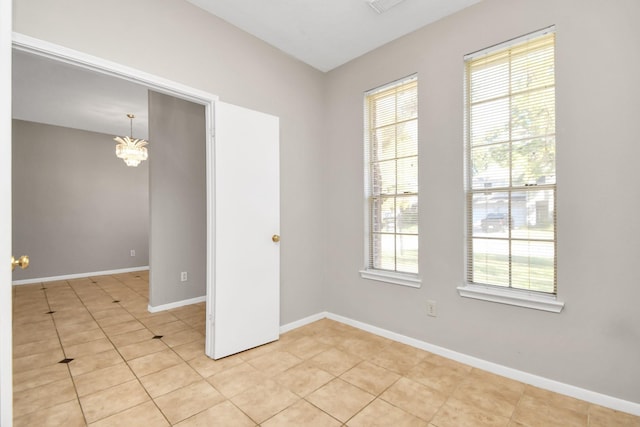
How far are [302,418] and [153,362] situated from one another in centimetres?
145

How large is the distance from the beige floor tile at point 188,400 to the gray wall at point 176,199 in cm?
210

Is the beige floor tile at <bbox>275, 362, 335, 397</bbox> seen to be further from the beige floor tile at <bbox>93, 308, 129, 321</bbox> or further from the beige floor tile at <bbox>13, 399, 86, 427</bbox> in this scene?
the beige floor tile at <bbox>93, 308, 129, 321</bbox>

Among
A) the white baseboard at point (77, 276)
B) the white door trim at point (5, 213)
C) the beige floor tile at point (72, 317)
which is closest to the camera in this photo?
the white door trim at point (5, 213)

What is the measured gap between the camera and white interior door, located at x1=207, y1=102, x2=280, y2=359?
8.29ft

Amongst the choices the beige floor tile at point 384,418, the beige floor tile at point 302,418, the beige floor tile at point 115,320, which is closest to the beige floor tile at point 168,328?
the beige floor tile at point 115,320

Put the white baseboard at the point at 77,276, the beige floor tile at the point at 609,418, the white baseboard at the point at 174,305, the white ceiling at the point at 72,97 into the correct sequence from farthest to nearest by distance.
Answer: the white baseboard at the point at 77,276 → the white baseboard at the point at 174,305 → the white ceiling at the point at 72,97 → the beige floor tile at the point at 609,418

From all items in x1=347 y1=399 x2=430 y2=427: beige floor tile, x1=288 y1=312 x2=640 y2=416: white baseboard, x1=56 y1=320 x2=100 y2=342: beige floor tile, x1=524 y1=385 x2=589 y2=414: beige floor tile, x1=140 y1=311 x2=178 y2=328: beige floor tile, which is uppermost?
x1=288 y1=312 x2=640 y2=416: white baseboard

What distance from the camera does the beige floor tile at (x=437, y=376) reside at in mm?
2123

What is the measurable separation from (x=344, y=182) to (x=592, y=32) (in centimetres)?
223

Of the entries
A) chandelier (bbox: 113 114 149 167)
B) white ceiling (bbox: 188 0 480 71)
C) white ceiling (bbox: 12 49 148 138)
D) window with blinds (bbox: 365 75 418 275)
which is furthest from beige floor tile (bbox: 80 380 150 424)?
chandelier (bbox: 113 114 149 167)

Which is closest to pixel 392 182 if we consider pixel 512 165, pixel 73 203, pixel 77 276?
pixel 512 165

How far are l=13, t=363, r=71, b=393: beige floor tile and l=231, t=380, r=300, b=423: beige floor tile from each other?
144cm

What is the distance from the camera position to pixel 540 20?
2094 mm

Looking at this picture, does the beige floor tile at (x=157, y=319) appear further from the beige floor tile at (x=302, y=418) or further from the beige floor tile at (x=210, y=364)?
the beige floor tile at (x=302, y=418)
